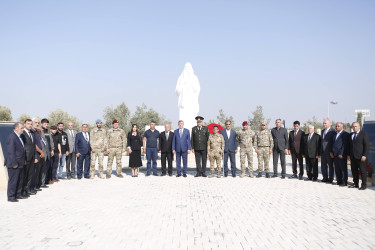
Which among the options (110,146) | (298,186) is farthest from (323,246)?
(110,146)

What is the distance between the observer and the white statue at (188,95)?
1820 cm

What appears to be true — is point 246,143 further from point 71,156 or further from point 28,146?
point 28,146

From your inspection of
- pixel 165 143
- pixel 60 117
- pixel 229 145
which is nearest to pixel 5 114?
pixel 60 117

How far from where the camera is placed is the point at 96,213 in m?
5.93

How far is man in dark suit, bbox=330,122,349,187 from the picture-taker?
908 cm

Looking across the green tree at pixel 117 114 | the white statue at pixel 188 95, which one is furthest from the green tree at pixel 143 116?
the white statue at pixel 188 95

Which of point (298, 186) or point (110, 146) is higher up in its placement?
point (110, 146)

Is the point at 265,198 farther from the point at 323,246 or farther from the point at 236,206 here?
the point at 323,246

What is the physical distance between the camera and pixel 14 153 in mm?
7121

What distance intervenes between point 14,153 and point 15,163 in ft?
0.80

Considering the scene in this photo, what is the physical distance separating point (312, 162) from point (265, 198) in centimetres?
365

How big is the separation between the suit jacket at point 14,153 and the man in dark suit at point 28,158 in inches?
12.3

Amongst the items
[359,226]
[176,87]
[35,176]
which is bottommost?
[359,226]

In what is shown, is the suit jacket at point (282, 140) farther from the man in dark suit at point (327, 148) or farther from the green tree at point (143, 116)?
the green tree at point (143, 116)
